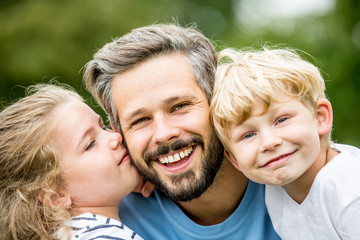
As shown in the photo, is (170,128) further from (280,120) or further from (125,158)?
(280,120)

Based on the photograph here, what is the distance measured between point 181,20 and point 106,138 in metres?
13.9

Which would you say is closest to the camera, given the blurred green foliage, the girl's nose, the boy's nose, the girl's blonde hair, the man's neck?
the boy's nose

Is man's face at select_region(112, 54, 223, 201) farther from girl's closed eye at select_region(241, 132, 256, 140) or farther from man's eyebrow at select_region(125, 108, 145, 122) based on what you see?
girl's closed eye at select_region(241, 132, 256, 140)

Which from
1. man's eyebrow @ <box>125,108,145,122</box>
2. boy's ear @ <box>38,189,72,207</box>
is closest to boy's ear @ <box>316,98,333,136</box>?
man's eyebrow @ <box>125,108,145,122</box>

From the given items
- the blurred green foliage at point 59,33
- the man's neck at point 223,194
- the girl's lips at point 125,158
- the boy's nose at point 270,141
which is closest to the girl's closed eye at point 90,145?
the girl's lips at point 125,158

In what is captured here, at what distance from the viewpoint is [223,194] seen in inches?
122

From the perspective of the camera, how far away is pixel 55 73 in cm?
1231

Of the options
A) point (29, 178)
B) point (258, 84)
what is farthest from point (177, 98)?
point (29, 178)

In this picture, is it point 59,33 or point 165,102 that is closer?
→ point 165,102

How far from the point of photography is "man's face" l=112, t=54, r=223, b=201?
9.39 ft

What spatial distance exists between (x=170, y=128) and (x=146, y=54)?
52cm

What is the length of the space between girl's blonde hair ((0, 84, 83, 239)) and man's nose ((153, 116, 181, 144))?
0.61 meters

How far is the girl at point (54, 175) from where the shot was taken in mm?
2713

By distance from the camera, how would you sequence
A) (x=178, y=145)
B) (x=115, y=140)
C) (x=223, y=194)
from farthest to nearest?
(x=223, y=194) < (x=115, y=140) < (x=178, y=145)
